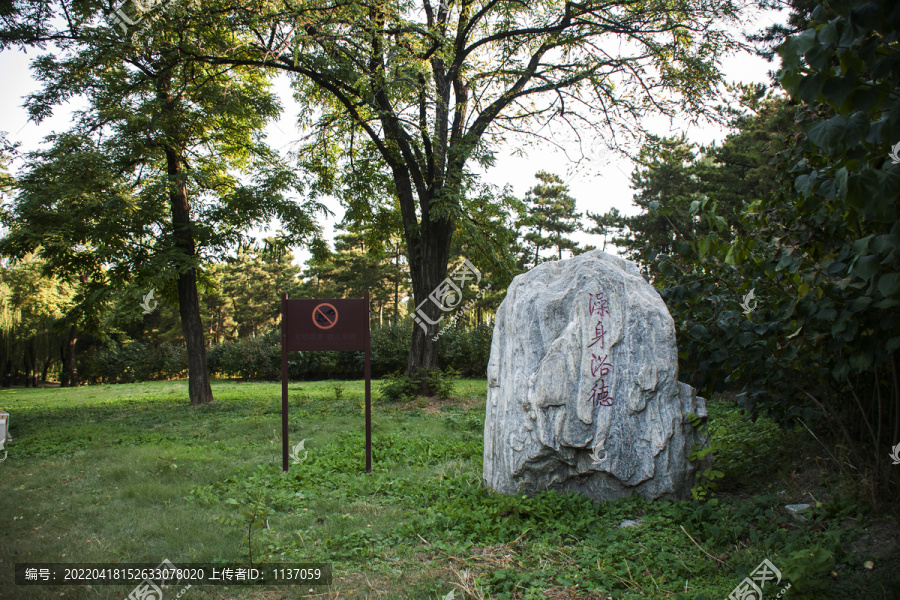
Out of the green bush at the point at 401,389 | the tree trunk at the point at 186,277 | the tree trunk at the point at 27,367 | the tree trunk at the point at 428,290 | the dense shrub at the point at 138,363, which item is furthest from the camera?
the tree trunk at the point at 27,367

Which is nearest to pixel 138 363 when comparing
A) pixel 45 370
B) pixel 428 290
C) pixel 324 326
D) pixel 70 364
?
pixel 70 364

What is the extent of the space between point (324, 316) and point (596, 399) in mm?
3306

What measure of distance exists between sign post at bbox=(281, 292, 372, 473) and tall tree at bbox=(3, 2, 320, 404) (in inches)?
211

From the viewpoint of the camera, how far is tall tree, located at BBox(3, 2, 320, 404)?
9.95 meters

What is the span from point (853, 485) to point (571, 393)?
209 centimetres

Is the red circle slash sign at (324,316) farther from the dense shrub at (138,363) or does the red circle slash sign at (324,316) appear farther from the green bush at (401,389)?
the dense shrub at (138,363)

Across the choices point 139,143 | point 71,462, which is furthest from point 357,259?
point 71,462

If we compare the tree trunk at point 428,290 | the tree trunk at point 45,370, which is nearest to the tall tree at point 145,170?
the tree trunk at point 428,290

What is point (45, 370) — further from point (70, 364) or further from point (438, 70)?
point (438, 70)

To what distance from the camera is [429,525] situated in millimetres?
4352

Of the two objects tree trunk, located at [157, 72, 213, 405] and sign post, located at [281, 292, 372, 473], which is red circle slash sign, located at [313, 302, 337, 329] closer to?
sign post, located at [281, 292, 372, 473]

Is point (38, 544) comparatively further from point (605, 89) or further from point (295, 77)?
point (605, 89)

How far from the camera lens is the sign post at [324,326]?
6113 mm

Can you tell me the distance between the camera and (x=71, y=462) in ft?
22.0
